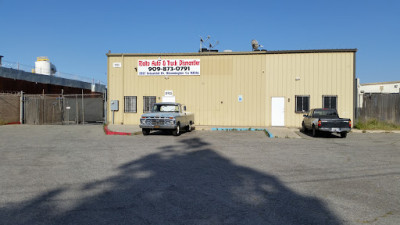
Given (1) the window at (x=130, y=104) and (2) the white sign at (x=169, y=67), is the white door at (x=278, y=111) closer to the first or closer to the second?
(2) the white sign at (x=169, y=67)

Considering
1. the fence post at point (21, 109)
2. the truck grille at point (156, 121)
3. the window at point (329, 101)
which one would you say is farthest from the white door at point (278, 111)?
the fence post at point (21, 109)

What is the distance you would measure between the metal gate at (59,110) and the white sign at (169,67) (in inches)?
185

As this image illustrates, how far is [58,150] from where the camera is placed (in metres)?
10.3

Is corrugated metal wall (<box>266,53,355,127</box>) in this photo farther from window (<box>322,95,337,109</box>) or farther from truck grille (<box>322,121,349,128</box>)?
truck grille (<box>322,121,349,128</box>)

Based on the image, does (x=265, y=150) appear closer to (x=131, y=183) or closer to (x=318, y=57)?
(x=131, y=183)

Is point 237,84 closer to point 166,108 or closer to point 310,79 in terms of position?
point 310,79

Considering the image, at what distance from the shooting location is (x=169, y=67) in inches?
907

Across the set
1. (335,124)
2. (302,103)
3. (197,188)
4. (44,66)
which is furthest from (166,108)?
(44,66)

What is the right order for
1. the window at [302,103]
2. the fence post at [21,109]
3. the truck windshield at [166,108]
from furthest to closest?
the fence post at [21,109]
the window at [302,103]
the truck windshield at [166,108]

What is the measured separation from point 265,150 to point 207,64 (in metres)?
13.0

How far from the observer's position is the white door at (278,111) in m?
21.8

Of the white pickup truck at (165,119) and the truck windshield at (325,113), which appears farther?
the truck windshield at (325,113)

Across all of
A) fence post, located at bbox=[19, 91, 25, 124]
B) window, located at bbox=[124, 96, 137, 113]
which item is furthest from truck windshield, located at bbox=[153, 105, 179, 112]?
fence post, located at bbox=[19, 91, 25, 124]

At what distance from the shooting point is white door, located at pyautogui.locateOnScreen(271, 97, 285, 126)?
2183 cm
